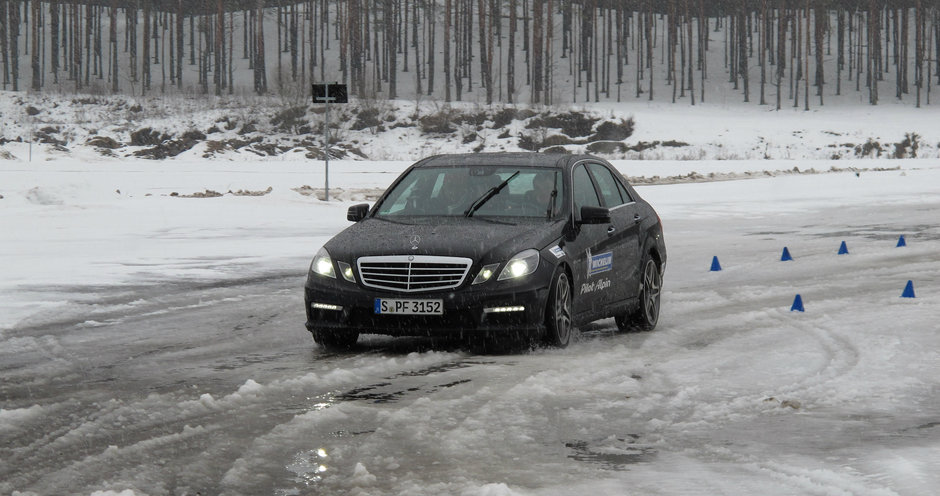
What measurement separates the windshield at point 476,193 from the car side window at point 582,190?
0.50 feet

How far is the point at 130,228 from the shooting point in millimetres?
22406

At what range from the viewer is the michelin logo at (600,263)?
9.94m

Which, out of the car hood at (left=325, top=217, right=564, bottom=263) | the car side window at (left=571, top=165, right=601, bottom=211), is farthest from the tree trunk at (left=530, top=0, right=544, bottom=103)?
the car hood at (left=325, top=217, right=564, bottom=263)

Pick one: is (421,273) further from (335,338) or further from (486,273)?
(335,338)

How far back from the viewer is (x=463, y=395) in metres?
7.48

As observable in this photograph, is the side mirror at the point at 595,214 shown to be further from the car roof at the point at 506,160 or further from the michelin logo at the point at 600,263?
the car roof at the point at 506,160

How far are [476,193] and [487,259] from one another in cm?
129

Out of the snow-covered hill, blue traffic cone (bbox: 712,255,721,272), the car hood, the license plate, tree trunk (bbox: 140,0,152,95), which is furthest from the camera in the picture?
tree trunk (bbox: 140,0,152,95)

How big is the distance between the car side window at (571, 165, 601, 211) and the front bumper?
51.6 inches

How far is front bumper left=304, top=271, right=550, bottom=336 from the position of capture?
891 cm

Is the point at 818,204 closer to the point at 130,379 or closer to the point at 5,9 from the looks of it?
the point at 130,379

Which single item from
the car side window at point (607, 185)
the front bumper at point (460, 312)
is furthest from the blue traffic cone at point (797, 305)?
the front bumper at point (460, 312)

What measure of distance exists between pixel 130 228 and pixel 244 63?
3526 inches

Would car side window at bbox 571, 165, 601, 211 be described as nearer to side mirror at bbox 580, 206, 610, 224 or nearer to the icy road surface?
side mirror at bbox 580, 206, 610, 224
